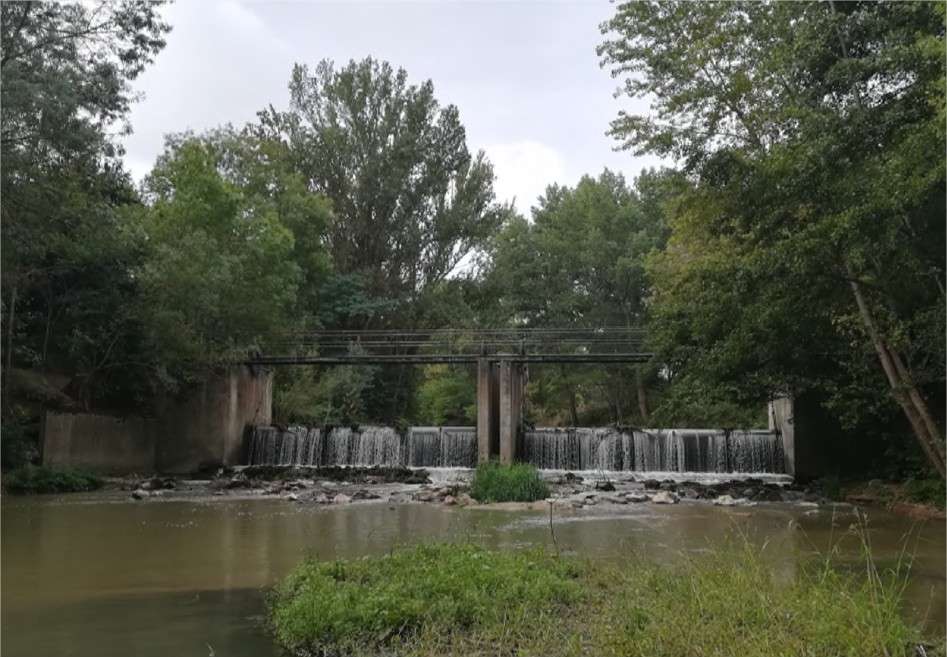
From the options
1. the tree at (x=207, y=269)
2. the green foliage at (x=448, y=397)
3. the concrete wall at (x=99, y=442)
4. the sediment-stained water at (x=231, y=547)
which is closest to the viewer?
the sediment-stained water at (x=231, y=547)

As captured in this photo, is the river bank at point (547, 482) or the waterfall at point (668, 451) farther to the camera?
the waterfall at point (668, 451)

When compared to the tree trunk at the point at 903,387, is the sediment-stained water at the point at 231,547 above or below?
below

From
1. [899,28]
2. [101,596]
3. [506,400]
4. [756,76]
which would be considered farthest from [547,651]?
[506,400]

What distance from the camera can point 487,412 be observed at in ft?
76.7

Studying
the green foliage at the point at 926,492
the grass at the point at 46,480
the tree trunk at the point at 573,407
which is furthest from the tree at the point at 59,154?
the tree trunk at the point at 573,407

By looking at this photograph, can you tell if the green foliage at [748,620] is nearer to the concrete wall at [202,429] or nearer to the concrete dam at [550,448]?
the concrete dam at [550,448]

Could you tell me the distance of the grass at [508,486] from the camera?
1446 centimetres

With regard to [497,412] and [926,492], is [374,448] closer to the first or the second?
[497,412]

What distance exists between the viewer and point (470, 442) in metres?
24.2

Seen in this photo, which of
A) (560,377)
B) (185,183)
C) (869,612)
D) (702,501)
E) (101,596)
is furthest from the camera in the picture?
(560,377)

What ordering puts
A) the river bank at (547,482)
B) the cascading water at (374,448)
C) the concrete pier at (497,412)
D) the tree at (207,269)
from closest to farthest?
the river bank at (547,482), the tree at (207,269), the concrete pier at (497,412), the cascading water at (374,448)

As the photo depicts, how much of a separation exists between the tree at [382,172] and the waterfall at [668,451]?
14.1 m

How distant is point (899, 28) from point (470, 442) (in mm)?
16112

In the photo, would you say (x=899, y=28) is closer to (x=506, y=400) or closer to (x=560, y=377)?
(x=506, y=400)
